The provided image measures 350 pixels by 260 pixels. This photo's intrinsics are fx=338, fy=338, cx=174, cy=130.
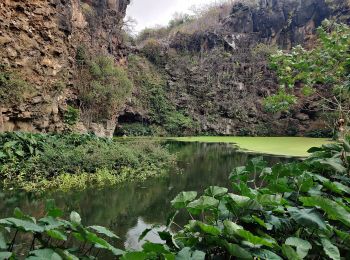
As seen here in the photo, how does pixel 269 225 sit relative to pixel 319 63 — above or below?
below

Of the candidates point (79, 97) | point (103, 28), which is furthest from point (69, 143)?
point (103, 28)

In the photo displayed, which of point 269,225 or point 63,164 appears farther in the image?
point 63,164

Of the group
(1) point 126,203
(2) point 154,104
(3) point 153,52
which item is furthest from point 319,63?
(3) point 153,52

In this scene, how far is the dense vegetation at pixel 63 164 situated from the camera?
28.2 feet

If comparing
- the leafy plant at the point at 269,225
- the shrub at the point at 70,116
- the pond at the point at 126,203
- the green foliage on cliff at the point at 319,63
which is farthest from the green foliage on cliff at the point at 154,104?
the leafy plant at the point at 269,225

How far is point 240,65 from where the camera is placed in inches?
1347

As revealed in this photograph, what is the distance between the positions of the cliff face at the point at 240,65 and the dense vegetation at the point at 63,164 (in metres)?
21.1

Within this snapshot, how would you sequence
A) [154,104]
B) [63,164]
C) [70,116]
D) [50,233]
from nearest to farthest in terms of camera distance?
[50,233], [63,164], [70,116], [154,104]

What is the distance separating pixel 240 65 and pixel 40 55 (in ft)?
75.4

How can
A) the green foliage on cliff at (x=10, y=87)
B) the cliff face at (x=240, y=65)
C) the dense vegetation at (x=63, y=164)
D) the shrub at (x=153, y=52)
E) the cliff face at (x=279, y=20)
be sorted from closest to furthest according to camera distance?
1. the dense vegetation at (x=63, y=164)
2. the green foliage on cliff at (x=10, y=87)
3. the cliff face at (x=240, y=65)
4. the cliff face at (x=279, y=20)
5. the shrub at (x=153, y=52)

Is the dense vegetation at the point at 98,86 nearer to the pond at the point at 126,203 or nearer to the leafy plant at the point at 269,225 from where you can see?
the pond at the point at 126,203

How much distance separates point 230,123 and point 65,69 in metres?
18.2

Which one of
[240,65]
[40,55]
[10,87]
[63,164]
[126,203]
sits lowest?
[126,203]

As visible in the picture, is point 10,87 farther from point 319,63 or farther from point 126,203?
point 319,63
